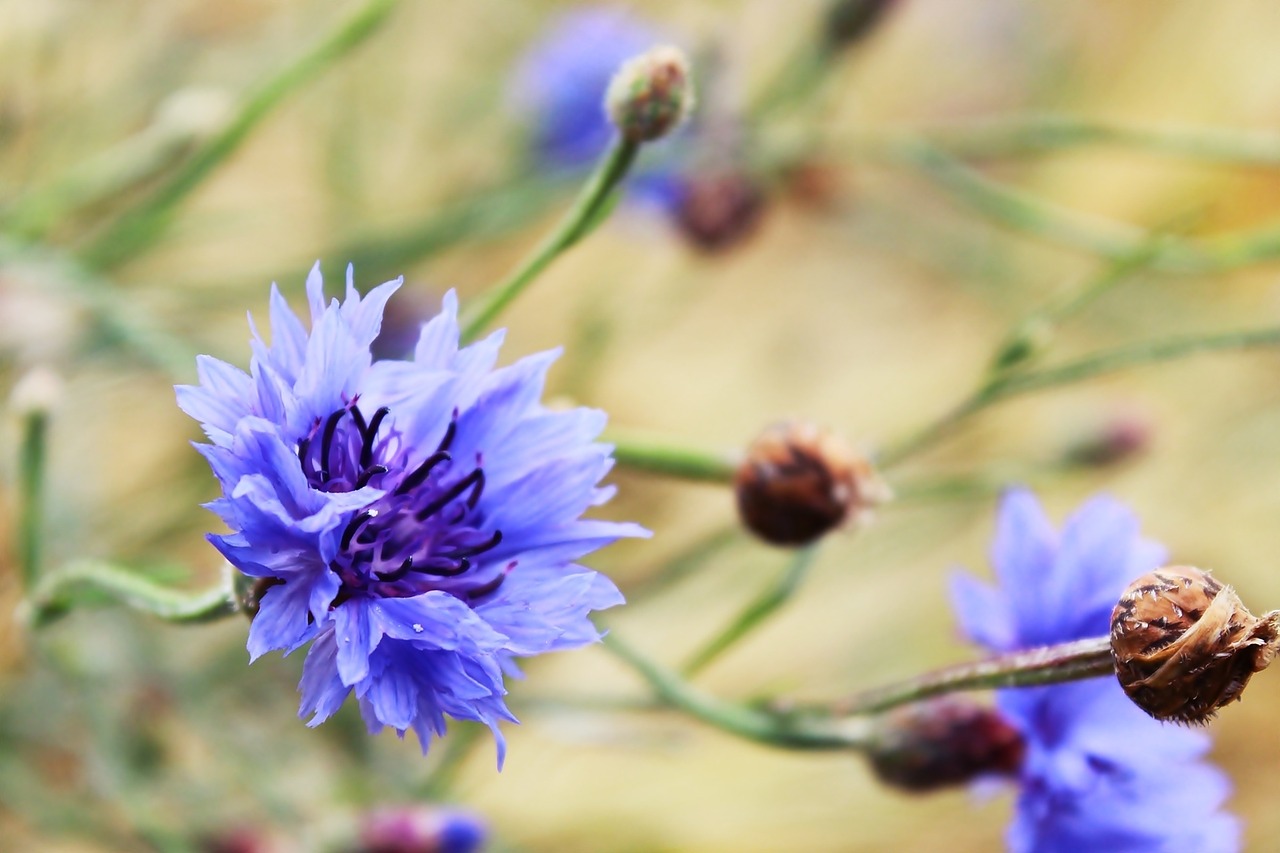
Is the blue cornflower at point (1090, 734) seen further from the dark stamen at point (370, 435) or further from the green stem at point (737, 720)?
the dark stamen at point (370, 435)

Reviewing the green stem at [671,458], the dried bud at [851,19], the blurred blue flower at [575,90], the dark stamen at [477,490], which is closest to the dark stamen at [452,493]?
the dark stamen at [477,490]

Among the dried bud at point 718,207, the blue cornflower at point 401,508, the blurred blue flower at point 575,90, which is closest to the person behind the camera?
the blue cornflower at point 401,508

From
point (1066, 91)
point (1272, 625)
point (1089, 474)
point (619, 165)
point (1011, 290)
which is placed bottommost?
point (1272, 625)

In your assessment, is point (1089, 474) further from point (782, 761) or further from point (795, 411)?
point (795, 411)

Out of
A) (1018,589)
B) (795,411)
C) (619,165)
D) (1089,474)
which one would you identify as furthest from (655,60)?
(795,411)

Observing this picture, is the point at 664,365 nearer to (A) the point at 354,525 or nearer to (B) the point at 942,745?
(B) the point at 942,745
